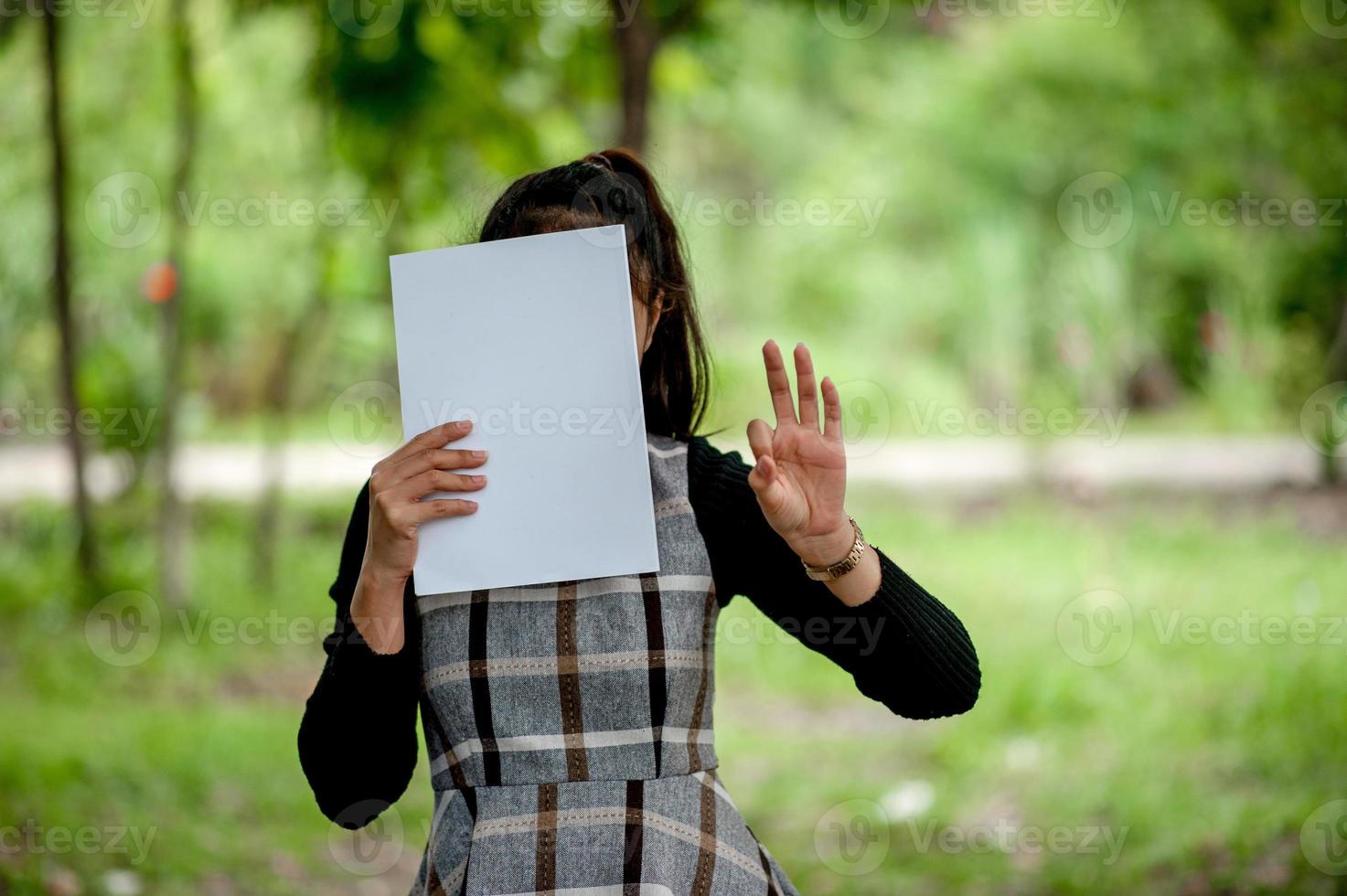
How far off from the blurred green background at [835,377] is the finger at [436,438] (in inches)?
53.0

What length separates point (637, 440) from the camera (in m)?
1.07

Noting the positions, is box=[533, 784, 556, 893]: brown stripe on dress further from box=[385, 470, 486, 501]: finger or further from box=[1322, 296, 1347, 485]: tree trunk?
box=[1322, 296, 1347, 485]: tree trunk

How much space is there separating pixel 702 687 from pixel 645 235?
443 millimetres

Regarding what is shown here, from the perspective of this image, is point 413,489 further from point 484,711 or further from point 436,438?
point 484,711

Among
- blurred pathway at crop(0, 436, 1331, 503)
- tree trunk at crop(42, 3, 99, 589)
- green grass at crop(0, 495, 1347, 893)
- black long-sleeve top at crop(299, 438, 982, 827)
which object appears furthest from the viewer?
blurred pathway at crop(0, 436, 1331, 503)

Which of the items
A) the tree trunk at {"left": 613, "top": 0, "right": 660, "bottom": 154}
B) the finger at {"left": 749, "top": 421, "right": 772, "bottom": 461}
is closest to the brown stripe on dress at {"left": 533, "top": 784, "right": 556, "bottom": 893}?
the finger at {"left": 749, "top": 421, "right": 772, "bottom": 461}

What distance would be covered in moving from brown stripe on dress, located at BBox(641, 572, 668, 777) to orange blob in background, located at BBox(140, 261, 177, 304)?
13.6ft

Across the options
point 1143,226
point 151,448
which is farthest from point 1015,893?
point 151,448

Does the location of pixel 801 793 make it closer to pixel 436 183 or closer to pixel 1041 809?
pixel 1041 809

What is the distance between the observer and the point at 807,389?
3.44 feet

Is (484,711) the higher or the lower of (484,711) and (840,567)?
the lower

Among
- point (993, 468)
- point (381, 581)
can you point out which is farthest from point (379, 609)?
point (993, 468)

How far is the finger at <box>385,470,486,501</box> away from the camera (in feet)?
3.41

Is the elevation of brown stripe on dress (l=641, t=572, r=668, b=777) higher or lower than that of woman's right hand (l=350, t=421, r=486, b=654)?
lower
